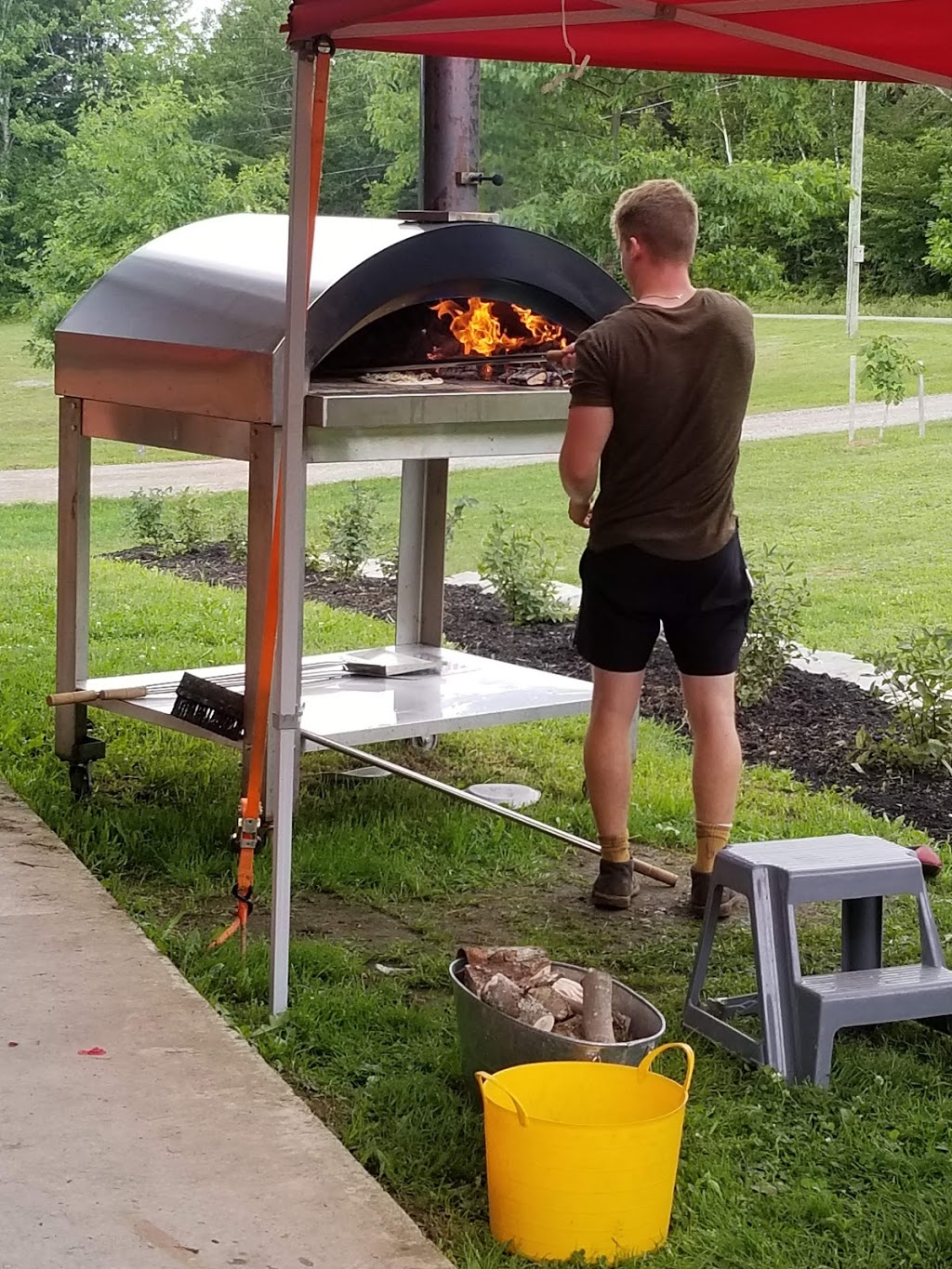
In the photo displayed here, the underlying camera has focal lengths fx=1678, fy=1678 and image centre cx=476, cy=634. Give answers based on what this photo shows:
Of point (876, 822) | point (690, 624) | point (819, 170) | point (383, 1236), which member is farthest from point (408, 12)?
point (819, 170)

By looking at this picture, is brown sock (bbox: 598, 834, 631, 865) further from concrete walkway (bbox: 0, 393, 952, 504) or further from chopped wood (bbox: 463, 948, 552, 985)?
concrete walkway (bbox: 0, 393, 952, 504)

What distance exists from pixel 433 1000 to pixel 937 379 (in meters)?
11.0

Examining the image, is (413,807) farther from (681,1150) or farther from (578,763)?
(681,1150)

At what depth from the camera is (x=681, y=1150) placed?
2885 mm

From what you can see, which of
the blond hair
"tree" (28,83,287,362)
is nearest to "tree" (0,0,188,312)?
"tree" (28,83,287,362)

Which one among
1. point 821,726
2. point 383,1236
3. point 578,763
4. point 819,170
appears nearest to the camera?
point 383,1236

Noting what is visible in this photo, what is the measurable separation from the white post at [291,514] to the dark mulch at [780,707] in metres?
2.30

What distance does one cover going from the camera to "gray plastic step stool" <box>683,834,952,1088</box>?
314cm

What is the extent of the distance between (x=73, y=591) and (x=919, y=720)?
2.70m

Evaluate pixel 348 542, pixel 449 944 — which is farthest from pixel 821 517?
pixel 449 944

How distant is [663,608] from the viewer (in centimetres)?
403

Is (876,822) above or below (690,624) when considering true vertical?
below

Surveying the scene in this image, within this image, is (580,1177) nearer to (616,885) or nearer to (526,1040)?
(526,1040)

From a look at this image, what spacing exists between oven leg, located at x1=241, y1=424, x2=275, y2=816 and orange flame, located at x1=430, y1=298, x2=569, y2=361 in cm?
83
